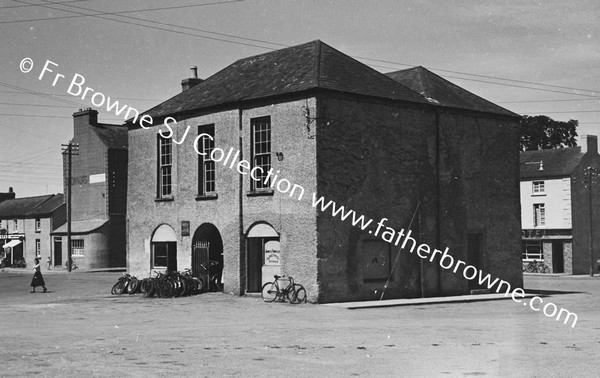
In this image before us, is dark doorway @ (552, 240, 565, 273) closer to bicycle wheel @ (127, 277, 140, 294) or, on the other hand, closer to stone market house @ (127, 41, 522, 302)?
stone market house @ (127, 41, 522, 302)

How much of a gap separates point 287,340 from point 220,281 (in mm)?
15231

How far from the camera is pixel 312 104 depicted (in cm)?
2639

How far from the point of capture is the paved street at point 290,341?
38.3 feet

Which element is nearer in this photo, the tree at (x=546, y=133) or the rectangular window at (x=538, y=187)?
the rectangular window at (x=538, y=187)

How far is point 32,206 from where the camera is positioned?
2857 inches

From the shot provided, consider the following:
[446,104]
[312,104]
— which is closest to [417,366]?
[312,104]

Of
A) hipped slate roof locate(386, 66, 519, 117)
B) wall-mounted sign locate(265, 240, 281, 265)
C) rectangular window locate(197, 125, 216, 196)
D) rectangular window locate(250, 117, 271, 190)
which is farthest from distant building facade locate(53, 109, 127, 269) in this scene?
wall-mounted sign locate(265, 240, 281, 265)

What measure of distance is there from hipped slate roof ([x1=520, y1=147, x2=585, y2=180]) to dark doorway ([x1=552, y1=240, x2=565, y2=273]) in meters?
5.30

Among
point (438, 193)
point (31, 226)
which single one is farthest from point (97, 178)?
point (438, 193)

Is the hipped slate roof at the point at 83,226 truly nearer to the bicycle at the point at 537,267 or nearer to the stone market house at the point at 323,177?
the stone market house at the point at 323,177

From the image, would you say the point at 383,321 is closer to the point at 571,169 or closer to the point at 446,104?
the point at 446,104

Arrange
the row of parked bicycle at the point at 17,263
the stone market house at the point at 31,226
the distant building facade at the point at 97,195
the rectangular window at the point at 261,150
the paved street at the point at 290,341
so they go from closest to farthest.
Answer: the paved street at the point at 290,341 → the rectangular window at the point at 261,150 → the distant building facade at the point at 97,195 → the stone market house at the point at 31,226 → the row of parked bicycle at the point at 17,263


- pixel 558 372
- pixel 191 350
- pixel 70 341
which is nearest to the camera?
pixel 558 372

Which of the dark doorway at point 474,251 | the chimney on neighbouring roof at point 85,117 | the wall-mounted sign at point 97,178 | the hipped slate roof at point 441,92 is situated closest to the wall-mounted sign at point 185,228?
the hipped slate roof at point 441,92
